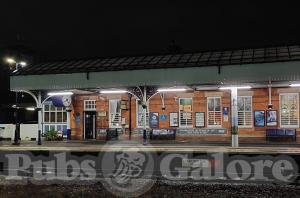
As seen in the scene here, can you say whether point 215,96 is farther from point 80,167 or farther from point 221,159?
point 80,167

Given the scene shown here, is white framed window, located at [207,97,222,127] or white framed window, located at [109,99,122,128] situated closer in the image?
white framed window, located at [207,97,222,127]

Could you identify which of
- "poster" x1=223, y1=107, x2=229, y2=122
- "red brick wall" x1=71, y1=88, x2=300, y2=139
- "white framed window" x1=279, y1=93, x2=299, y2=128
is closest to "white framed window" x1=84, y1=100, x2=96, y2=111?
"red brick wall" x1=71, y1=88, x2=300, y2=139

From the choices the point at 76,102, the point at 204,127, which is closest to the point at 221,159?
the point at 204,127

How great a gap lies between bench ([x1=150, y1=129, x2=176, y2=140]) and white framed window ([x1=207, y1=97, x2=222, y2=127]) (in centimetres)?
241

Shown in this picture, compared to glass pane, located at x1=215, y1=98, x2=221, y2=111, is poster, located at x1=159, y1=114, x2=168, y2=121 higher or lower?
lower

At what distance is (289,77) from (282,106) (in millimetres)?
6054

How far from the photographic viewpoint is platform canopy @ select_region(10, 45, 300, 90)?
17.9 metres

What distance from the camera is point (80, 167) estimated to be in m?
14.4

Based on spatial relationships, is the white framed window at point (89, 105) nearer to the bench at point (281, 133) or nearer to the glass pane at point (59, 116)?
the glass pane at point (59, 116)

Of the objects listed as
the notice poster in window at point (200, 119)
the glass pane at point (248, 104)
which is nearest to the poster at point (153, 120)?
the notice poster in window at point (200, 119)

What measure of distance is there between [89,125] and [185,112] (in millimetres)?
7069

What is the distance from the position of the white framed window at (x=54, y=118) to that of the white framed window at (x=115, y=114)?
3762mm

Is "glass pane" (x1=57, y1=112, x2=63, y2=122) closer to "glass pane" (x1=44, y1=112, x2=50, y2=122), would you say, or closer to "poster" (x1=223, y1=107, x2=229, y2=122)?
"glass pane" (x1=44, y1=112, x2=50, y2=122)

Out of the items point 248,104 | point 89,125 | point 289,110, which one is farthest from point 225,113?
point 89,125
